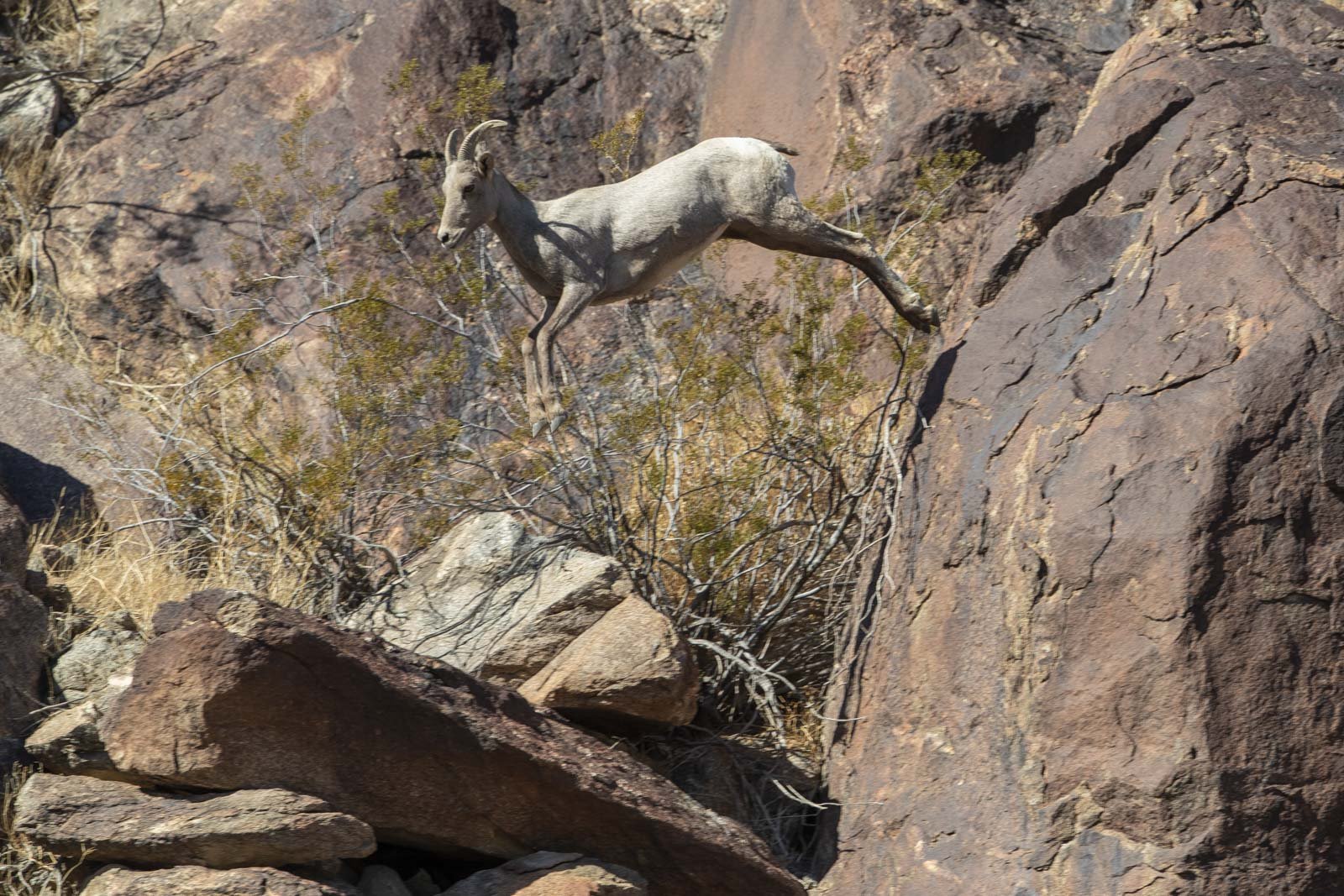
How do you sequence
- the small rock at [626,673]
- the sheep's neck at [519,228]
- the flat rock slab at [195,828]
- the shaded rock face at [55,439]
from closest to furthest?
the flat rock slab at [195,828]
the sheep's neck at [519,228]
the small rock at [626,673]
the shaded rock face at [55,439]

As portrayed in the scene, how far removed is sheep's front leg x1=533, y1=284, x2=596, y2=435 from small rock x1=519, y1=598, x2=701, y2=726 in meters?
1.30

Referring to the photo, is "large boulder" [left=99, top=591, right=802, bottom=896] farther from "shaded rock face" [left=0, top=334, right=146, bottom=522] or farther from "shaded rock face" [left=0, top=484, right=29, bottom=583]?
"shaded rock face" [left=0, top=334, right=146, bottom=522]

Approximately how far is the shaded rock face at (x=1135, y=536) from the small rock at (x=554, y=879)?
100 centimetres

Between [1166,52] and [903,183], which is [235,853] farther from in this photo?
[903,183]

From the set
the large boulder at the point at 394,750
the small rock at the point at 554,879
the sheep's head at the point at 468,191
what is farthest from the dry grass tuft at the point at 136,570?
the sheep's head at the point at 468,191

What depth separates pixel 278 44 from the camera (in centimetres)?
1107

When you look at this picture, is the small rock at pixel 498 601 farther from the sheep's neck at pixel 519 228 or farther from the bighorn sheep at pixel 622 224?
the sheep's neck at pixel 519 228

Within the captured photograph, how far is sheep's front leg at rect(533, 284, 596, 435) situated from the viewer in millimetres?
5699

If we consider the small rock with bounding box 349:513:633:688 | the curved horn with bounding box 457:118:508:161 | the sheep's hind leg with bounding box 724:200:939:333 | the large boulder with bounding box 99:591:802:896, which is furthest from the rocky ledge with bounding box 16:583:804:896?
the sheep's hind leg with bounding box 724:200:939:333

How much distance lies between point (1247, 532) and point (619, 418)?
2.87m

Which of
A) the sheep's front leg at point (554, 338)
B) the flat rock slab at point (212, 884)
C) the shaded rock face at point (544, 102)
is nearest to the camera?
the flat rock slab at point (212, 884)

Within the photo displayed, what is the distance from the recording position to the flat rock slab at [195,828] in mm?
5473

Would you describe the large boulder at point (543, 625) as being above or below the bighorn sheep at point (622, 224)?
below

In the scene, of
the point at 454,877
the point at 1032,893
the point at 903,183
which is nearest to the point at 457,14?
the point at 903,183
